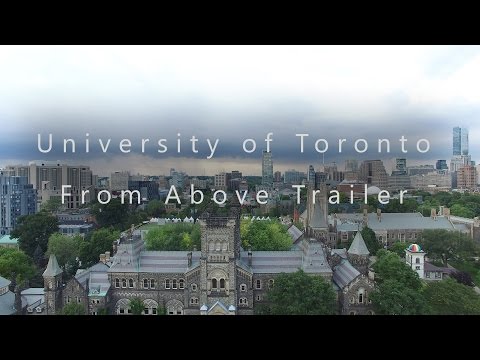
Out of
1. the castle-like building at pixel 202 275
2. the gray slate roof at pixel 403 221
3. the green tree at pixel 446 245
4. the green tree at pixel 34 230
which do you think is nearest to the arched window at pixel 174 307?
the castle-like building at pixel 202 275

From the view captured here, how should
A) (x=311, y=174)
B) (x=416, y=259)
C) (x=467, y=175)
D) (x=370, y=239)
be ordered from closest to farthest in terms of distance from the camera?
(x=311, y=174), (x=467, y=175), (x=416, y=259), (x=370, y=239)

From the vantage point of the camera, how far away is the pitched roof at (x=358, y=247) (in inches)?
333

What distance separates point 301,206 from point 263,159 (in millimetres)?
1309

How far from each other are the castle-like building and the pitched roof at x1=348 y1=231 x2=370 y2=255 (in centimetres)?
35

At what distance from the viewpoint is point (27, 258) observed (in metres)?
8.16

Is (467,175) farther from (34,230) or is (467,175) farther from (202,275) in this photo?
(34,230)

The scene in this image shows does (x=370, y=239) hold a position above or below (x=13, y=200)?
below

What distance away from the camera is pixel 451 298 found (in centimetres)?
755

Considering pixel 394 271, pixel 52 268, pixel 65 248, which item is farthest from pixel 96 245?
pixel 394 271

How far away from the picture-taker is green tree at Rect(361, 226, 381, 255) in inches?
343

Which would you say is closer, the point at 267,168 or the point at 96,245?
the point at 267,168

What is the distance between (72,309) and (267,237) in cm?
390
